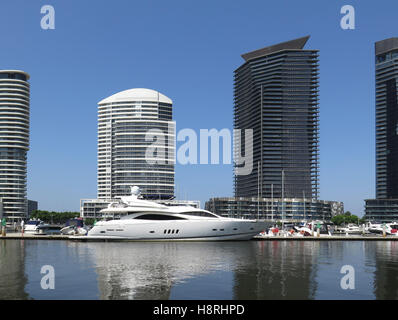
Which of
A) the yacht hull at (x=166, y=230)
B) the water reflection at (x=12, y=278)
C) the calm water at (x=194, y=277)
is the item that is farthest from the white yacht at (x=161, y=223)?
the water reflection at (x=12, y=278)

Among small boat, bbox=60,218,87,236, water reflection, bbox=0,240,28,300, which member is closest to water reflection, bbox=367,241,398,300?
water reflection, bbox=0,240,28,300

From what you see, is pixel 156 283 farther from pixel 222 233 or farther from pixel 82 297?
pixel 222 233

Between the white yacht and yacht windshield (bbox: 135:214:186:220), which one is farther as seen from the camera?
yacht windshield (bbox: 135:214:186:220)

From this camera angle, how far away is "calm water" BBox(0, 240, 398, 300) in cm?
2619

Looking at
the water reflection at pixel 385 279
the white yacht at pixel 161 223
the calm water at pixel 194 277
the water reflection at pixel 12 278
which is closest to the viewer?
the water reflection at pixel 12 278

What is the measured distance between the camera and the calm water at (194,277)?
26188 millimetres

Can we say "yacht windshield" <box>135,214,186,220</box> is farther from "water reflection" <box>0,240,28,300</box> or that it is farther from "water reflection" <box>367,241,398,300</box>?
"water reflection" <box>367,241,398,300</box>

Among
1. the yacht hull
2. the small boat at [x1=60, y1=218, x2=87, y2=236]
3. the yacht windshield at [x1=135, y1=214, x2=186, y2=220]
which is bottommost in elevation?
the small boat at [x1=60, y1=218, x2=87, y2=236]

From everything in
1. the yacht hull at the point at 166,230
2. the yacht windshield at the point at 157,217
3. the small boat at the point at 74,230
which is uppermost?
the yacht windshield at the point at 157,217

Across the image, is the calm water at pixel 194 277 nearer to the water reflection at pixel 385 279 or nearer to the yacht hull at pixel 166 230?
the water reflection at pixel 385 279

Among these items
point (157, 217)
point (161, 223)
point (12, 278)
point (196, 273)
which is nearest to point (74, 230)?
point (157, 217)

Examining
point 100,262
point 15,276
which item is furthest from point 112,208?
point 15,276
